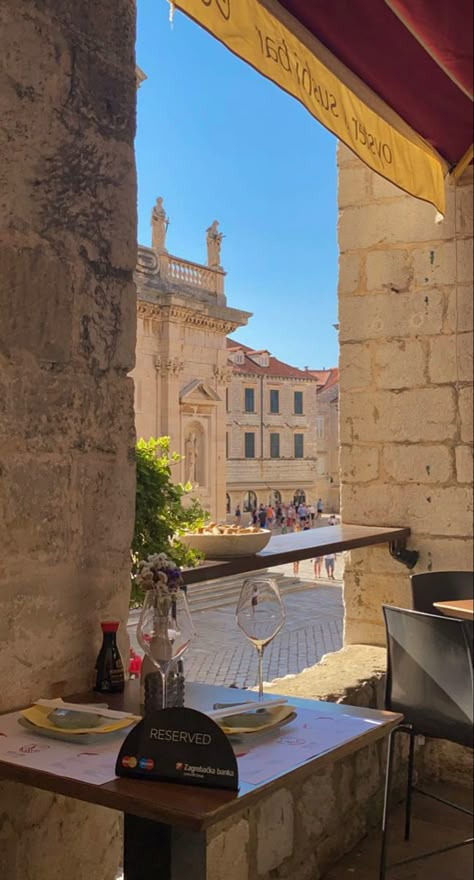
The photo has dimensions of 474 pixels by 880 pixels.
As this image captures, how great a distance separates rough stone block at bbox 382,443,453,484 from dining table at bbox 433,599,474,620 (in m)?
0.57

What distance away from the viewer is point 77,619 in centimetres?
163

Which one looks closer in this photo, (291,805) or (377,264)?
(291,805)

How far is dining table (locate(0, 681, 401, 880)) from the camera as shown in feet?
3.42

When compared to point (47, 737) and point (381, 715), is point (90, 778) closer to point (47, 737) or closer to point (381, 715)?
point (47, 737)

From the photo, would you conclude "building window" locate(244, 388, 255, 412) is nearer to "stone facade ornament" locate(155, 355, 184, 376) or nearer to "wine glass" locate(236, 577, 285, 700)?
"stone facade ornament" locate(155, 355, 184, 376)

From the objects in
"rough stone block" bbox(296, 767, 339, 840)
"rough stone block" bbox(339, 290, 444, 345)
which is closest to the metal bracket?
"rough stone block" bbox(339, 290, 444, 345)

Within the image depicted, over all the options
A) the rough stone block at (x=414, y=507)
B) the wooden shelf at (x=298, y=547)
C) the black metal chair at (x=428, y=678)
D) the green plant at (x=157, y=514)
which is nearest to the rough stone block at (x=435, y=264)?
the rough stone block at (x=414, y=507)

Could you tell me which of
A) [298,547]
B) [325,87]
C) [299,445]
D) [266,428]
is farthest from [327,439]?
[298,547]

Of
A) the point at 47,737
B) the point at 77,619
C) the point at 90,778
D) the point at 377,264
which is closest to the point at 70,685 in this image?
the point at 77,619

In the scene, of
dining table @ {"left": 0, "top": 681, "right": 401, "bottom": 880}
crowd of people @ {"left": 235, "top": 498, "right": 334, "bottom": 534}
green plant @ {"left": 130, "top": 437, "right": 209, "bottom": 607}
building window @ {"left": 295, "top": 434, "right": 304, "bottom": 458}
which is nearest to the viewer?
dining table @ {"left": 0, "top": 681, "right": 401, "bottom": 880}

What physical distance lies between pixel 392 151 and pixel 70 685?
2280 mm

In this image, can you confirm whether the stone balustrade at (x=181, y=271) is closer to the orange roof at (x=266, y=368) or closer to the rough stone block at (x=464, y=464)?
the orange roof at (x=266, y=368)

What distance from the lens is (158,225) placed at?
17.1 meters

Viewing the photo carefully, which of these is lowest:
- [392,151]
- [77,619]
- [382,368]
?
[77,619]
